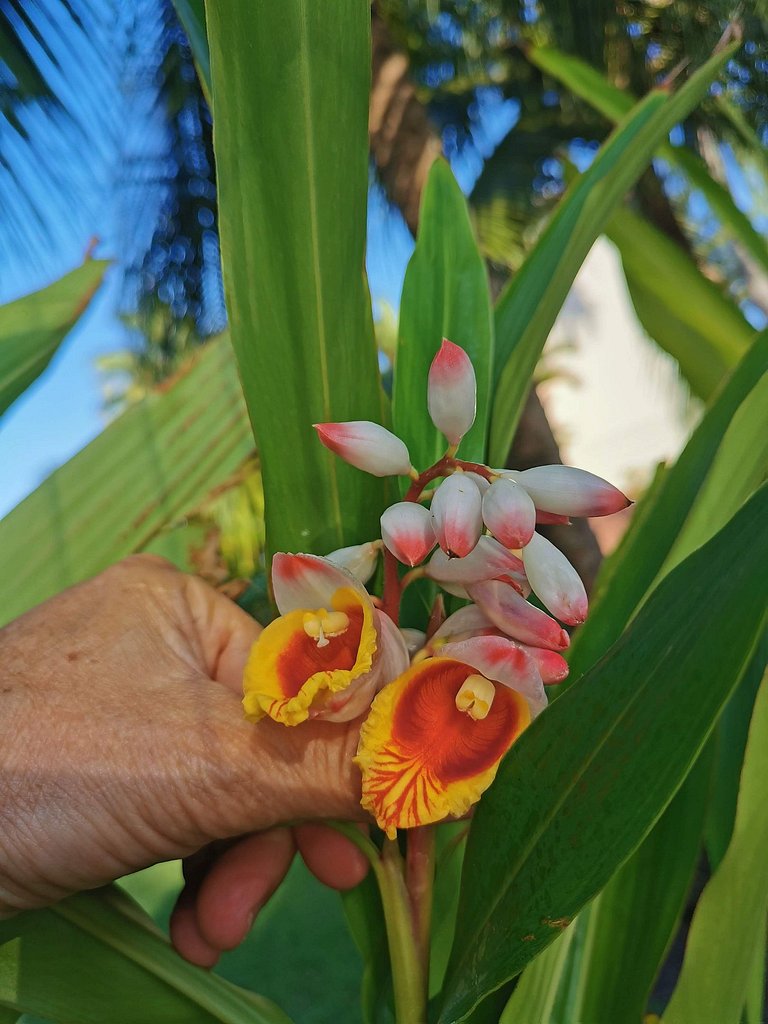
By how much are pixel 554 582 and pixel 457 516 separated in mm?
55

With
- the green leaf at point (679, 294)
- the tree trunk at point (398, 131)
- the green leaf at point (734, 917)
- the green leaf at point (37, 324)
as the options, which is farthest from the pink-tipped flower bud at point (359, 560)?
the tree trunk at point (398, 131)

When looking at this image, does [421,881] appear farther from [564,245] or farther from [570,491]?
[564,245]

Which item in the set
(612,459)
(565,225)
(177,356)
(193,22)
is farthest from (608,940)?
(612,459)

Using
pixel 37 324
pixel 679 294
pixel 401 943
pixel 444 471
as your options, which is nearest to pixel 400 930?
pixel 401 943

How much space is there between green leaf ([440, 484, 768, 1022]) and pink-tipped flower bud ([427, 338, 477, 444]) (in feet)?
0.40

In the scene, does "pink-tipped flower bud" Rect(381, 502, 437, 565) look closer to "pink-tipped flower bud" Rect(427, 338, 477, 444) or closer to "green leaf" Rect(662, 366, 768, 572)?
"pink-tipped flower bud" Rect(427, 338, 477, 444)

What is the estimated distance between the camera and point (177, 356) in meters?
4.26

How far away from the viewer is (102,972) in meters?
0.44

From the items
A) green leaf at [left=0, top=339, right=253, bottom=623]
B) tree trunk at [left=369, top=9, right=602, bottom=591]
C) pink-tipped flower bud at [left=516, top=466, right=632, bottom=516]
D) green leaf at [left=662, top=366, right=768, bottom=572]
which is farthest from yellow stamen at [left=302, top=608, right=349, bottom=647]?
tree trunk at [left=369, top=9, right=602, bottom=591]

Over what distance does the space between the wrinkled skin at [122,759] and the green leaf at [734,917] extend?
196mm

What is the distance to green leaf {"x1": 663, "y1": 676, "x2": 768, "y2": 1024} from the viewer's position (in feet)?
1.36

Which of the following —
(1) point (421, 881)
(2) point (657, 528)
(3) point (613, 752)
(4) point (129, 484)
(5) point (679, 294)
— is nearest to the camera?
(3) point (613, 752)

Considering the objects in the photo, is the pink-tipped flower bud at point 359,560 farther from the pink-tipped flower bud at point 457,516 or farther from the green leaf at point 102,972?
the green leaf at point 102,972

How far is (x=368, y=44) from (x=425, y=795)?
1.18 ft
